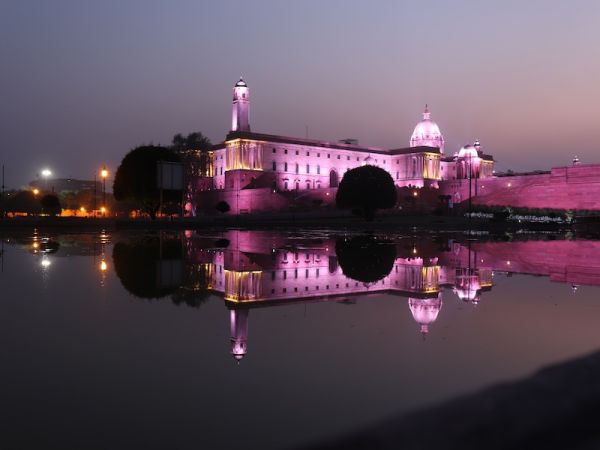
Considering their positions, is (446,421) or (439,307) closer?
(446,421)

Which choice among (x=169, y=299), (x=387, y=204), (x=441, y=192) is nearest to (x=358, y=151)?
(x=441, y=192)

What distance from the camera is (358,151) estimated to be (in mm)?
106062

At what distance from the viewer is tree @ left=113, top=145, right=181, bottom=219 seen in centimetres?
5275

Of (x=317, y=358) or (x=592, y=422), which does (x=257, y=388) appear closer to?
(x=317, y=358)

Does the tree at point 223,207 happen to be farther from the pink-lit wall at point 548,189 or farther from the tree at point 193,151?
the pink-lit wall at point 548,189

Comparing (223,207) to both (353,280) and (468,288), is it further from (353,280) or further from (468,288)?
(468,288)

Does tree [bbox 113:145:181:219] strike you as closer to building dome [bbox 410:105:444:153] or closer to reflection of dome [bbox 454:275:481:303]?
reflection of dome [bbox 454:275:481:303]

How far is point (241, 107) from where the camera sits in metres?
93.0

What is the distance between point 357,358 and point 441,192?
94187 millimetres

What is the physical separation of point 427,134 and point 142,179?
8597cm

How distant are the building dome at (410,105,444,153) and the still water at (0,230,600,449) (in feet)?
384

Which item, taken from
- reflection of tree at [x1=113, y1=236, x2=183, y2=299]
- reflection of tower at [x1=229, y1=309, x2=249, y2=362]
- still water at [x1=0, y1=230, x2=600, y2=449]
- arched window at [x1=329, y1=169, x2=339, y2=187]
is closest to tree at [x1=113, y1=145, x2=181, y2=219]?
reflection of tree at [x1=113, y1=236, x2=183, y2=299]

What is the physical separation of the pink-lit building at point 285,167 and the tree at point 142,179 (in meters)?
23.9

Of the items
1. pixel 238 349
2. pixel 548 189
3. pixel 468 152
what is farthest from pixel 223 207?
pixel 238 349
